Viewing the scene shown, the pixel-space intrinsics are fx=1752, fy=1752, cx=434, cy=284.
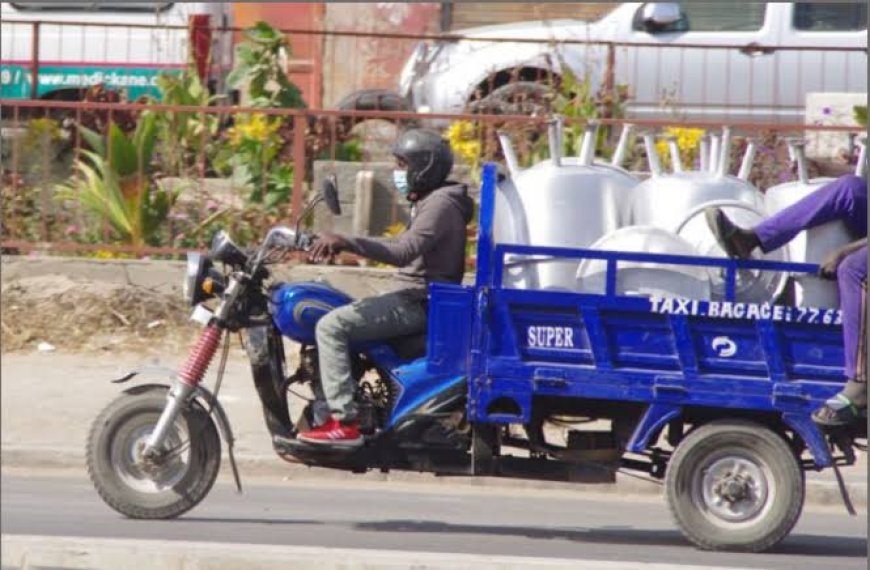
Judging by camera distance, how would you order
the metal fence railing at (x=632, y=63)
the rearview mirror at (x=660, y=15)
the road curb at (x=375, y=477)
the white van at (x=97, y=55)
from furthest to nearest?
the white van at (x=97, y=55) < the rearview mirror at (x=660, y=15) < the metal fence railing at (x=632, y=63) < the road curb at (x=375, y=477)

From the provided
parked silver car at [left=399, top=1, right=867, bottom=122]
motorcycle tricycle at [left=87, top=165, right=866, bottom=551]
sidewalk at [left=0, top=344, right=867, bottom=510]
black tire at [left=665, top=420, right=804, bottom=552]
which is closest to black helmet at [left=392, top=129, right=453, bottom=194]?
motorcycle tricycle at [left=87, top=165, right=866, bottom=551]

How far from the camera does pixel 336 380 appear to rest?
773 centimetres

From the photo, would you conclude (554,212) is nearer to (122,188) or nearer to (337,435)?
(337,435)

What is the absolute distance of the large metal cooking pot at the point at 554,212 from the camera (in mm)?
7809

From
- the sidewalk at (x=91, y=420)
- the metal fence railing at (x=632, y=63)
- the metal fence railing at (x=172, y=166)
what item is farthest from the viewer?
the metal fence railing at (x=632, y=63)

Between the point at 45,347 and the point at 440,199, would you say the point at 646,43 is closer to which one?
the point at 45,347

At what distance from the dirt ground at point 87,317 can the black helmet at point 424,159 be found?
183 inches

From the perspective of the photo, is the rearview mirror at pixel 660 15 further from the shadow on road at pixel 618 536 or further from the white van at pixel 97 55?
the shadow on road at pixel 618 536

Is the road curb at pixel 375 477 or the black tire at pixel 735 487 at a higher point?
the black tire at pixel 735 487

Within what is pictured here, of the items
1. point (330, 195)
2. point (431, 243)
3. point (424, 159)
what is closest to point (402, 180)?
point (424, 159)

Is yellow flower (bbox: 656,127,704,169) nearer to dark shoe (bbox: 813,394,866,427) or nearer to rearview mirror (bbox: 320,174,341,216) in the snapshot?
dark shoe (bbox: 813,394,866,427)

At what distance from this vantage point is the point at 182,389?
7.76m

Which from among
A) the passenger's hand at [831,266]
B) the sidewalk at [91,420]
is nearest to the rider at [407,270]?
the passenger's hand at [831,266]

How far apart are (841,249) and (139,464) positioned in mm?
3258
